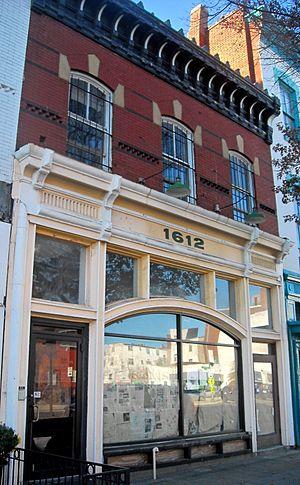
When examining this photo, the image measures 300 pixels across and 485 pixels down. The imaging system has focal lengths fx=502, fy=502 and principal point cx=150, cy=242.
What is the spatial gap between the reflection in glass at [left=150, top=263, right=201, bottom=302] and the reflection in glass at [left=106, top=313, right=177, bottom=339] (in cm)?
50

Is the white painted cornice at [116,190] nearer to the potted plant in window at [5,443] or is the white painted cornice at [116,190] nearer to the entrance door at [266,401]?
the entrance door at [266,401]

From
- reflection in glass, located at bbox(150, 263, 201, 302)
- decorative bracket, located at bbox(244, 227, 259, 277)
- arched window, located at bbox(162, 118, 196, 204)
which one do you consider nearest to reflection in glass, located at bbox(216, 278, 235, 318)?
decorative bracket, located at bbox(244, 227, 259, 277)

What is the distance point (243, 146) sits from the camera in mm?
14133

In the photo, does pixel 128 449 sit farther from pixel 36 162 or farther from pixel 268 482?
pixel 36 162

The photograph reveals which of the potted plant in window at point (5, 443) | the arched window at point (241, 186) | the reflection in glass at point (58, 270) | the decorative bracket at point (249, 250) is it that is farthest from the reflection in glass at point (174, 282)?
the potted plant in window at point (5, 443)

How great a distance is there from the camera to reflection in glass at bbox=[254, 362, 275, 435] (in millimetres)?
12507

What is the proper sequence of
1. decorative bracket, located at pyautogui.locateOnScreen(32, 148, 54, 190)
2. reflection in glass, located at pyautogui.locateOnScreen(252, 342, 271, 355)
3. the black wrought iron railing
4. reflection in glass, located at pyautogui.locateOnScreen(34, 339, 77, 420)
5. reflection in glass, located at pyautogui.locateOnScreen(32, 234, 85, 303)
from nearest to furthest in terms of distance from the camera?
the black wrought iron railing < reflection in glass, located at pyautogui.locateOnScreen(34, 339, 77, 420) < decorative bracket, located at pyautogui.locateOnScreen(32, 148, 54, 190) < reflection in glass, located at pyautogui.locateOnScreen(32, 234, 85, 303) < reflection in glass, located at pyautogui.locateOnScreen(252, 342, 271, 355)

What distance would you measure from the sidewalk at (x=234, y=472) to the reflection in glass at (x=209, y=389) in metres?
0.71

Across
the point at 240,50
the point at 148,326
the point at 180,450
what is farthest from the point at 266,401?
the point at 240,50

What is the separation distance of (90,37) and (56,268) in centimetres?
504

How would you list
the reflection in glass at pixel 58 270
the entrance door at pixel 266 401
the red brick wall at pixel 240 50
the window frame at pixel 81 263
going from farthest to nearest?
the red brick wall at pixel 240 50, the entrance door at pixel 266 401, the window frame at pixel 81 263, the reflection in glass at pixel 58 270

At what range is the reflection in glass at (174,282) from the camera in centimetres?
1078

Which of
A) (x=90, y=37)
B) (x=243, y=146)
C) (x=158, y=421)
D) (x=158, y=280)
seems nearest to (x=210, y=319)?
(x=158, y=280)

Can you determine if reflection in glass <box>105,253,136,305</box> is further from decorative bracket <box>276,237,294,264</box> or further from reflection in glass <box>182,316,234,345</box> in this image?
decorative bracket <box>276,237,294,264</box>
